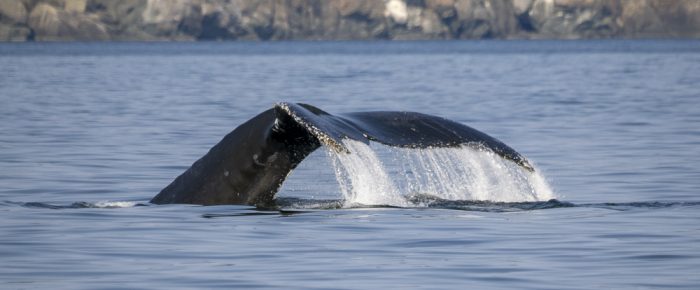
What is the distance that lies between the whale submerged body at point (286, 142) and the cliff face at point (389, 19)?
175 meters

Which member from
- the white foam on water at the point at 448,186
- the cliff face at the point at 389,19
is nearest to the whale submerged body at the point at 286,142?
the white foam on water at the point at 448,186

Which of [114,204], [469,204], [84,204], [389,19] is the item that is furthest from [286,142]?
[389,19]

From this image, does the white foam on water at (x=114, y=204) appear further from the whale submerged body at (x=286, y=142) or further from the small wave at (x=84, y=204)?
the whale submerged body at (x=286, y=142)

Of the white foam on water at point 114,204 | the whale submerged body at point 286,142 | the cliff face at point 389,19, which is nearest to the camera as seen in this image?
the whale submerged body at point 286,142

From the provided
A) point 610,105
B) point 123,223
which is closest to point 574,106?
point 610,105

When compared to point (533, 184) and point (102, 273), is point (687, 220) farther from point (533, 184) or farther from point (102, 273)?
point (102, 273)

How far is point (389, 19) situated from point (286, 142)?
18625 cm

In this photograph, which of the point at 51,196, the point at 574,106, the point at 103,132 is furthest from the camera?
the point at 574,106

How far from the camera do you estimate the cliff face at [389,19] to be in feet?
610

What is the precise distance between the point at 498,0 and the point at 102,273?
189m

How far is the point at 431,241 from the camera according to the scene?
9.77 m

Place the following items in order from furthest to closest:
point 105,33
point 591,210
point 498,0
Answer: point 498,0, point 105,33, point 591,210

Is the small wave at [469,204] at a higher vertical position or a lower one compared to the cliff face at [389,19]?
higher

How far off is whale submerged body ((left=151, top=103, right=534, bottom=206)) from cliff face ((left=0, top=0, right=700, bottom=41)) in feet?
574
